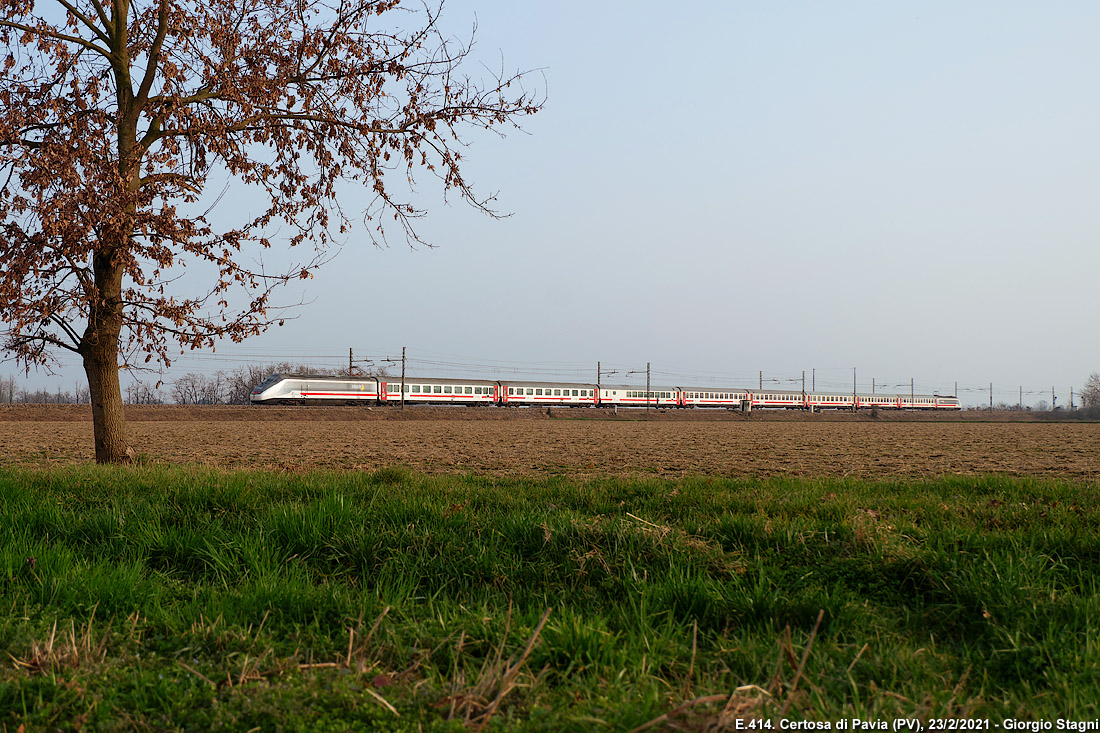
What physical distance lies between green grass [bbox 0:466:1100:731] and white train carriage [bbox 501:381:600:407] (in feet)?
208

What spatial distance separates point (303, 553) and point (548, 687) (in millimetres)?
2615

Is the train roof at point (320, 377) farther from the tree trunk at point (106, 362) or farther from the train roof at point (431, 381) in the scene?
the tree trunk at point (106, 362)

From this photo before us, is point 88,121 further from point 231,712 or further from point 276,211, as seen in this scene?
point 231,712

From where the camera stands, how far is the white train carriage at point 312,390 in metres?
57.8

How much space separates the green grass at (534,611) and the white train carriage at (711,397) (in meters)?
79.7

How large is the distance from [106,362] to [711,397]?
8072 centimetres

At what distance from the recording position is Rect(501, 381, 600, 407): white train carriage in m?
69.6

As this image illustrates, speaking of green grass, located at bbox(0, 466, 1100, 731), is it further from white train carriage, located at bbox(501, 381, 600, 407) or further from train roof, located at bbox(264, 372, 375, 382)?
white train carriage, located at bbox(501, 381, 600, 407)

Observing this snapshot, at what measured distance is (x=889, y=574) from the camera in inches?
162

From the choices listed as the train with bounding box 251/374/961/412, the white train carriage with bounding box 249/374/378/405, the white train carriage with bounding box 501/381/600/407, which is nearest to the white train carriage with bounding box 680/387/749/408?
the train with bounding box 251/374/961/412

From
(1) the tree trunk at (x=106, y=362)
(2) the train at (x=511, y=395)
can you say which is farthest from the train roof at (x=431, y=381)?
(1) the tree trunk at (x=106, y=362)

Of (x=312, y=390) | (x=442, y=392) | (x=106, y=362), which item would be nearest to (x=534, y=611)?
(x=106, y=362)

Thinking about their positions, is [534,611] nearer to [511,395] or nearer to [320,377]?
[320,377]

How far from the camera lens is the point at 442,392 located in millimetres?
66250
